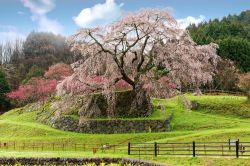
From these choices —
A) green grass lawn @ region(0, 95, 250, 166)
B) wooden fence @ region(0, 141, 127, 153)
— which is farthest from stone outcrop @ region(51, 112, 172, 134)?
wooden fence @ region(0, 141, 127, 153)

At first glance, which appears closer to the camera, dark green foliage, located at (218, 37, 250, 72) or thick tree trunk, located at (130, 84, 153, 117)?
thick tree trunk, located at (130, 84, 153, 117)

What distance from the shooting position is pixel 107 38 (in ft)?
147

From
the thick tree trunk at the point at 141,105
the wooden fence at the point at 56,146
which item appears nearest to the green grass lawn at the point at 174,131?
the wooden fence at the point at 56,146

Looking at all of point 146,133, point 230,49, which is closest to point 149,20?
point 146,133

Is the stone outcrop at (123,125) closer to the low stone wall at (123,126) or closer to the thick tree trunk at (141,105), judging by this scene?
the low stone wall at (123,126)

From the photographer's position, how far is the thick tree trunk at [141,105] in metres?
48.7

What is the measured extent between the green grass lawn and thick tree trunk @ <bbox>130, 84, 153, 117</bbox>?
1.12m

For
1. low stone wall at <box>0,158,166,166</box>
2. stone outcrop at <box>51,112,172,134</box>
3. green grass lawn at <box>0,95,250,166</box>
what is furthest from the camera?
stone outcrop at <box>51,112,172,134</box>

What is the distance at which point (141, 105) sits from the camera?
1984 inches

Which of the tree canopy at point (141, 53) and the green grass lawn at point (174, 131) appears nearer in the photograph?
the green grass lawn at point (174, 131)

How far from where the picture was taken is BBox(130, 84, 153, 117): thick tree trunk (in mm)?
48656

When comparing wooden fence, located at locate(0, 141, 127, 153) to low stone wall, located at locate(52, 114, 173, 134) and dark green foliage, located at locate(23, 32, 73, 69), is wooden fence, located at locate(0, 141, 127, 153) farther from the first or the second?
dark green foliage, located at locate(23, 32, 73, 69)

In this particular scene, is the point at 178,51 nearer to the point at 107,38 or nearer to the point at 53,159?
the point at 107,38

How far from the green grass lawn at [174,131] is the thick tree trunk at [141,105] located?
1125 mm
